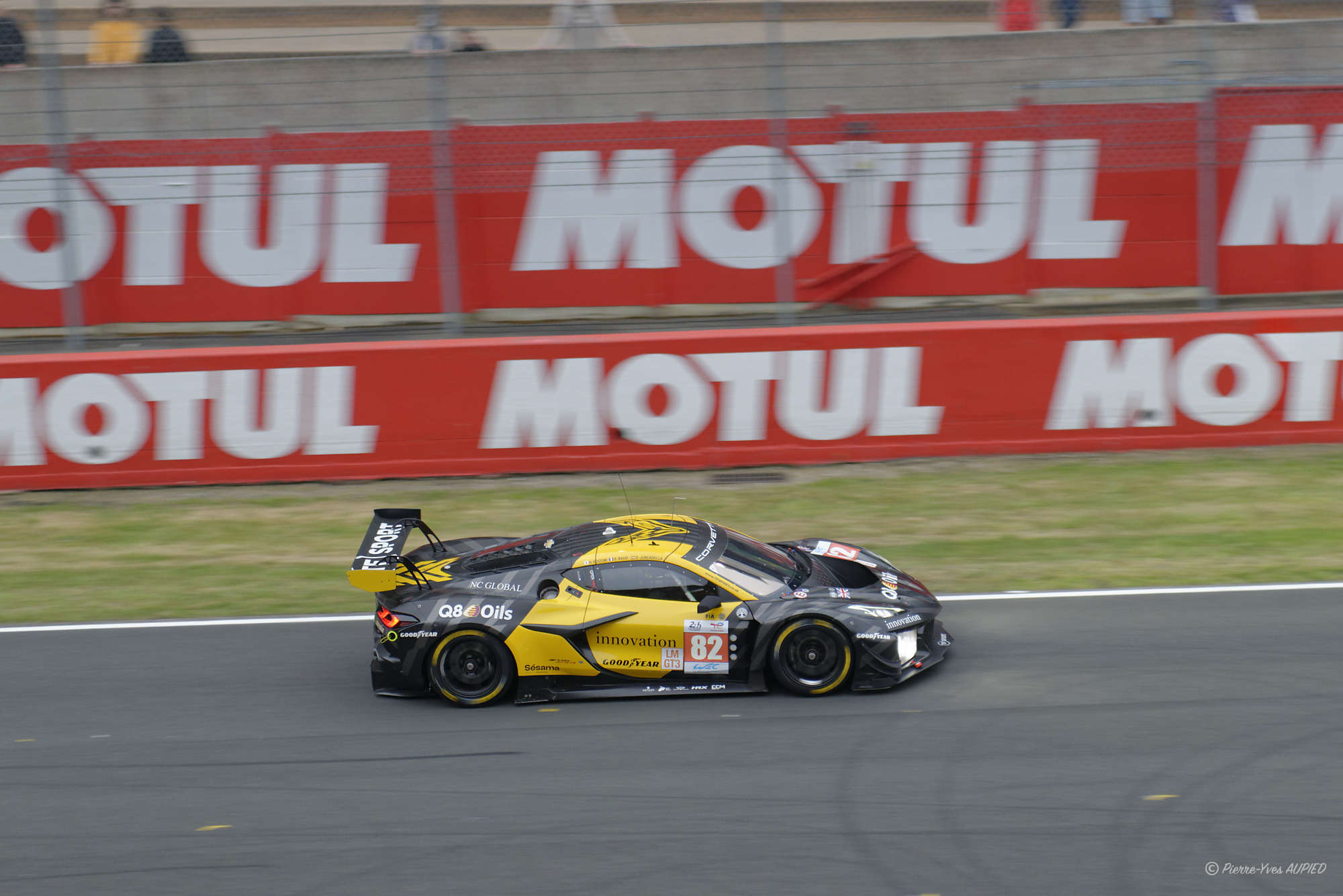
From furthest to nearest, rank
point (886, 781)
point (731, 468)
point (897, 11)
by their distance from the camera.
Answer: point (897, 11) → point (731, 468) → point (886, 781)

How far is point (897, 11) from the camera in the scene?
614 inches

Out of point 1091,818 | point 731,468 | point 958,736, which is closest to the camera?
point 1091,818

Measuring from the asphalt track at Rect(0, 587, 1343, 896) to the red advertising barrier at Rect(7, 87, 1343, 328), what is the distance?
7.84m

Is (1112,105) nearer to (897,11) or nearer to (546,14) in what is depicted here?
(897,11)

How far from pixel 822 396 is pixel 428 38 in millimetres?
4958

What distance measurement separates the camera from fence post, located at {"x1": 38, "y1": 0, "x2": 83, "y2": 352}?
12.1m

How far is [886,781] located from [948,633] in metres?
2.13

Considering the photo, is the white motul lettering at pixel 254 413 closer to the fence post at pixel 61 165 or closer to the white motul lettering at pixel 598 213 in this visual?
the fence post at pixel 61 165

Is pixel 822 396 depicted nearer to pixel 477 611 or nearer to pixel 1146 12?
pixel 477 611

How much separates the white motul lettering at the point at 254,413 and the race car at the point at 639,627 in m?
4.87

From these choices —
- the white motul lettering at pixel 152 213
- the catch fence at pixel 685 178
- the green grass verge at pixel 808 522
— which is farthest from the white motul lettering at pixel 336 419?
the white motul lettering at pixel 152 213

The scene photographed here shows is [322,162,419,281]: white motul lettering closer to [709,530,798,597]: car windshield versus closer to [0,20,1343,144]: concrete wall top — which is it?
[0,20,1343,144]: concrete wall top

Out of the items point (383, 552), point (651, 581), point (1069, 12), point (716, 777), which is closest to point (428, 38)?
point (383, 552)

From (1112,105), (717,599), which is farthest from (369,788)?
(1112,105)
